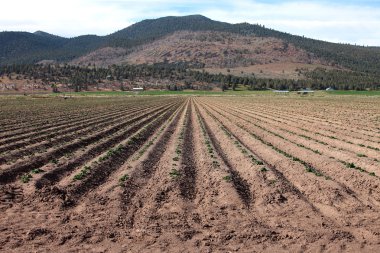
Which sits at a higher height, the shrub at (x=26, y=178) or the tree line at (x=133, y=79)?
the tree line at (x=133, y=79)

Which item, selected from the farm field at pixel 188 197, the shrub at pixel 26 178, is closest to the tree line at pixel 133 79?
the farm field at pixel 188 197

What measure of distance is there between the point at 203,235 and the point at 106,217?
2621 mm

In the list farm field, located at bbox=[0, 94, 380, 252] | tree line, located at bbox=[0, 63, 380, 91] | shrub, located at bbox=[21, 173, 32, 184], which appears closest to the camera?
farm field, located at bbox=[0, 94, 380, 252]

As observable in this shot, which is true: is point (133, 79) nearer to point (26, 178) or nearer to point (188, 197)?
point (26, 178)

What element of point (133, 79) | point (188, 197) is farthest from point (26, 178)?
point (133, 79)

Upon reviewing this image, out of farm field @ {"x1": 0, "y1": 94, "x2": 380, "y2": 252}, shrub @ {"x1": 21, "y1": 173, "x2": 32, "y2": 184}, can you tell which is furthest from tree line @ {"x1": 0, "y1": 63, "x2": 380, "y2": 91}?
shrub @ {"x1": 21, "y1": 173, "x2": 32, "y2": 184}

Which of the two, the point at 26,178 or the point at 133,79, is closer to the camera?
the point at 26,178

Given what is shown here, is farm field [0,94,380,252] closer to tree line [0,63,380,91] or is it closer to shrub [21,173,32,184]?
shrub [21,173,32,184]

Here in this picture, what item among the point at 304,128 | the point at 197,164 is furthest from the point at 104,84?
the point at 197,164

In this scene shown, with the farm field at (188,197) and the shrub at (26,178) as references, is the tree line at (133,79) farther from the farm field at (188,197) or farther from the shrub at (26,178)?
the shrub at (26,178)

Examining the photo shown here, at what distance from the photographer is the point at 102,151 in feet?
64.2

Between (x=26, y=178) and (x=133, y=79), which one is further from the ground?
(x=133, y=79)

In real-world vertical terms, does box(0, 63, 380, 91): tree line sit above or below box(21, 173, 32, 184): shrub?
above

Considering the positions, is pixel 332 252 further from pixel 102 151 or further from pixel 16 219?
pixel 102 151
